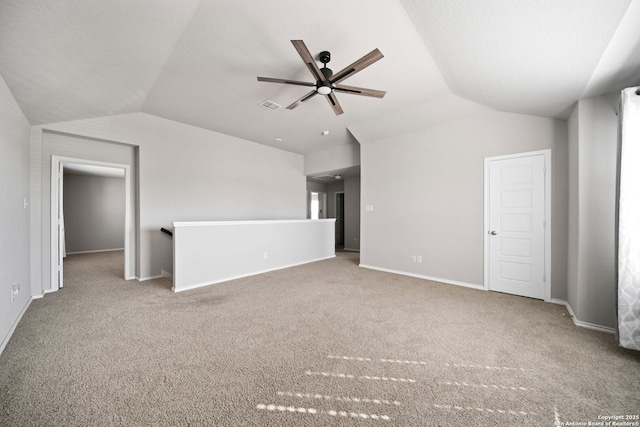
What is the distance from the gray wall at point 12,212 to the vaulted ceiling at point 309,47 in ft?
0.95

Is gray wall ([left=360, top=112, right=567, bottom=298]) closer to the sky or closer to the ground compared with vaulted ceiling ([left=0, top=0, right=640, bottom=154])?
closer to the ground

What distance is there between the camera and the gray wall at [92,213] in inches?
285

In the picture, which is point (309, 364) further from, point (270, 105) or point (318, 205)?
point (318, 205)

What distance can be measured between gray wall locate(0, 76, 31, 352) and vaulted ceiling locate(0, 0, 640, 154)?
0.95ft

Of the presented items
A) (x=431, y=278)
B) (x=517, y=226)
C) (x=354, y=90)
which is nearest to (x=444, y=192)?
(x=517, y=226)

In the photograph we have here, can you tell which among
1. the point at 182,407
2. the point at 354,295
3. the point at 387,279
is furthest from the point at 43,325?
the point at 387,279

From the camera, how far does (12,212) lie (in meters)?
2.54

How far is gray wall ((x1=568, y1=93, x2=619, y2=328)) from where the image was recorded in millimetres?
2477

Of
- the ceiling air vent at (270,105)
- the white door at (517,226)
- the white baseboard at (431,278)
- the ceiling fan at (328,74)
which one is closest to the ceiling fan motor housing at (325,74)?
the ceiling fan at (328,74)

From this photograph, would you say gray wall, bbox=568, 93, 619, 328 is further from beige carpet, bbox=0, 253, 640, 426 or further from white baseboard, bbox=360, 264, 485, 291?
white baseboard, bbox=360, 264, 485, 291

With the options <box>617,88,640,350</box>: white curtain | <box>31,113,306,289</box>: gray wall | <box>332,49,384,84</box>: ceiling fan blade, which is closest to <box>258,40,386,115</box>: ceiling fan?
<box>332,49,384,84</box>: ceiling fan blade

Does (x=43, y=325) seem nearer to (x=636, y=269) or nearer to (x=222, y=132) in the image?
(x=222, y=132)

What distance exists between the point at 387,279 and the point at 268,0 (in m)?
4.12

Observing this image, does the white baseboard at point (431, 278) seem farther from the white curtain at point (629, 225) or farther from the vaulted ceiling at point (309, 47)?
the vaulted ceiling at point (309, 47)
